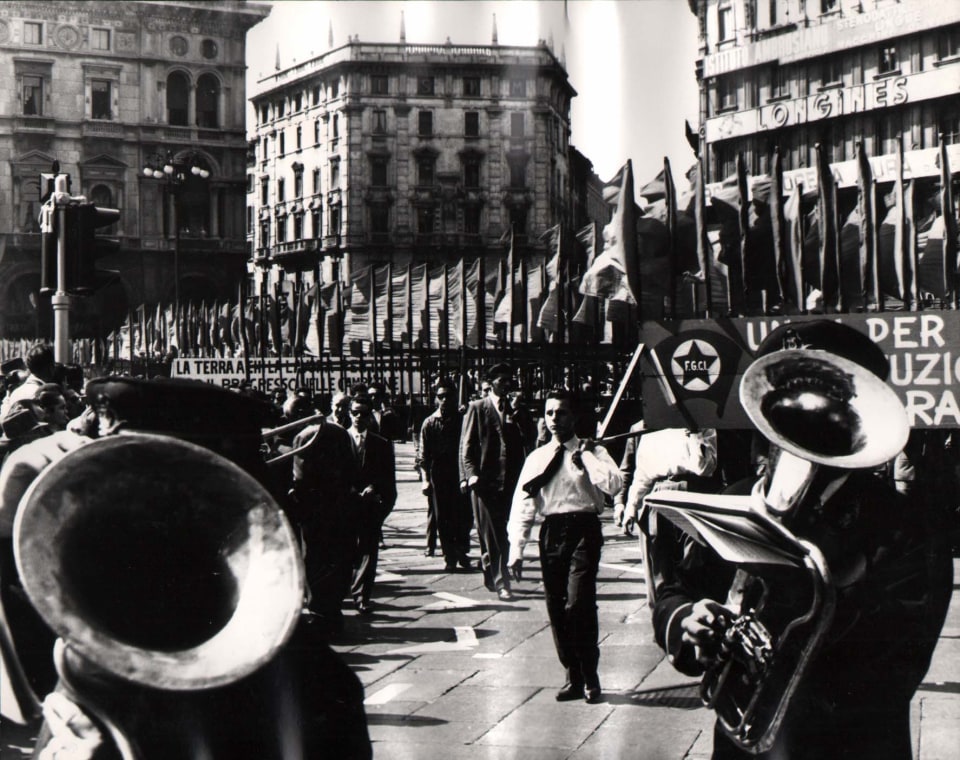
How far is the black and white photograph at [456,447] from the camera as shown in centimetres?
215

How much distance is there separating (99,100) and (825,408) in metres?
6.17

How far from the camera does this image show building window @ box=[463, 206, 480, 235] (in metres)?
15.3

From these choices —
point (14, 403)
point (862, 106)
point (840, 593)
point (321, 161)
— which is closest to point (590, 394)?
point (321, 161)

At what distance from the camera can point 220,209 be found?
9219 mm

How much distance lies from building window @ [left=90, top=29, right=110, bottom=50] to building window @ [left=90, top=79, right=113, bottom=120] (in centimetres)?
28

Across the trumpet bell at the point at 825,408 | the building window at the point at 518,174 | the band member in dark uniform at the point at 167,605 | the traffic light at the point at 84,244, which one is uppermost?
the building window at the point at 518,174

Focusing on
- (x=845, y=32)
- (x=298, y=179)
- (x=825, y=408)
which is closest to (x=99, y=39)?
(x=298, y=179)

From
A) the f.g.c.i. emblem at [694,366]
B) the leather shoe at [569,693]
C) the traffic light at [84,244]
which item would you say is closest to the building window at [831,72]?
the f.g.c.i. emblem at [694,366]

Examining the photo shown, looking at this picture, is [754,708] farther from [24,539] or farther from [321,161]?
[321,161]

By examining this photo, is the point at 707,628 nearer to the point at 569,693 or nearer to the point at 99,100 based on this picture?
the point at 569,693

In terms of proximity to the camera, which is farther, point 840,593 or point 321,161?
point 321,161

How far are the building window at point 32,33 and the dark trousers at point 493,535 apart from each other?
14.3 ft

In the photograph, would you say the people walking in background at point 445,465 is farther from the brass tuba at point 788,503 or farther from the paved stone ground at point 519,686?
the brass tuba at point 788,503

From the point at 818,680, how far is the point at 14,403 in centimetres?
465
